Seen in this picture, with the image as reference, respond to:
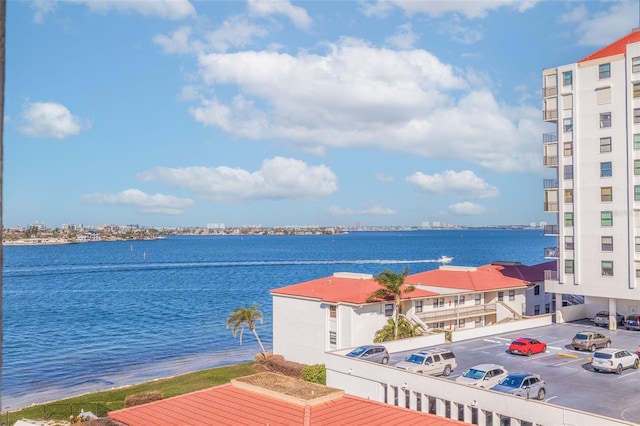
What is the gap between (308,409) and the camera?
29.9 meters

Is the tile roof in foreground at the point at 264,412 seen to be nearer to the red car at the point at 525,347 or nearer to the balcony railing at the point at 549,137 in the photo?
the red car at the point at 525,347

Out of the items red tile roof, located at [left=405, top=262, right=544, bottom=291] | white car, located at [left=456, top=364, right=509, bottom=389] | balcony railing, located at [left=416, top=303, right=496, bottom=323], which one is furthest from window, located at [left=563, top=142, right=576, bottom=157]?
white car, located at [left=456, top=364, right=509, bottom=389]

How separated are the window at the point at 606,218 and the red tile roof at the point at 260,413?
111ft

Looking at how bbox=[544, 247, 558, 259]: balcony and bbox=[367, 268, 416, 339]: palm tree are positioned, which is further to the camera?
bbox=[544, 247, 558, 259]: balcony

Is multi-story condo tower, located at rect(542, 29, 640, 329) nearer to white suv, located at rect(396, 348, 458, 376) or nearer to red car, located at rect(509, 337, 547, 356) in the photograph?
red car, located at rect(509, 337, 547, 356)

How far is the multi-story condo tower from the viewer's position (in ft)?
174

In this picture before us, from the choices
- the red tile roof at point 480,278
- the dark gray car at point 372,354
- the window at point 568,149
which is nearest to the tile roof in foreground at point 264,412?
the dark gray car at point 372,354

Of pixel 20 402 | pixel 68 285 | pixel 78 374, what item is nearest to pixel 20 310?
pixel 68 285

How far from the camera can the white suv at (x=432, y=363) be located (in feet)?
127

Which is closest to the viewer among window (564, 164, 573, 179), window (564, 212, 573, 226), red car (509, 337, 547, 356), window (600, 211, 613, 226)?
red car (509, 337, 547, 356)

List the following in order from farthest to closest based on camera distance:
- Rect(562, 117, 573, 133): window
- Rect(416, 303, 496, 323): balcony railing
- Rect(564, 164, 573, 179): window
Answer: Rect(416, 303, 496, 323): balcony railing < Rect(564, 164, 573, 179): window < Rect(562, 117, 573, 133): window

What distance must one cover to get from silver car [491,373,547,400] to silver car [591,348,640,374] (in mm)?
7579

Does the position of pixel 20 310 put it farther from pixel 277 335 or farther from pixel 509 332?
pixel 509 332

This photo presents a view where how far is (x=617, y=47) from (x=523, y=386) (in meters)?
38.8
